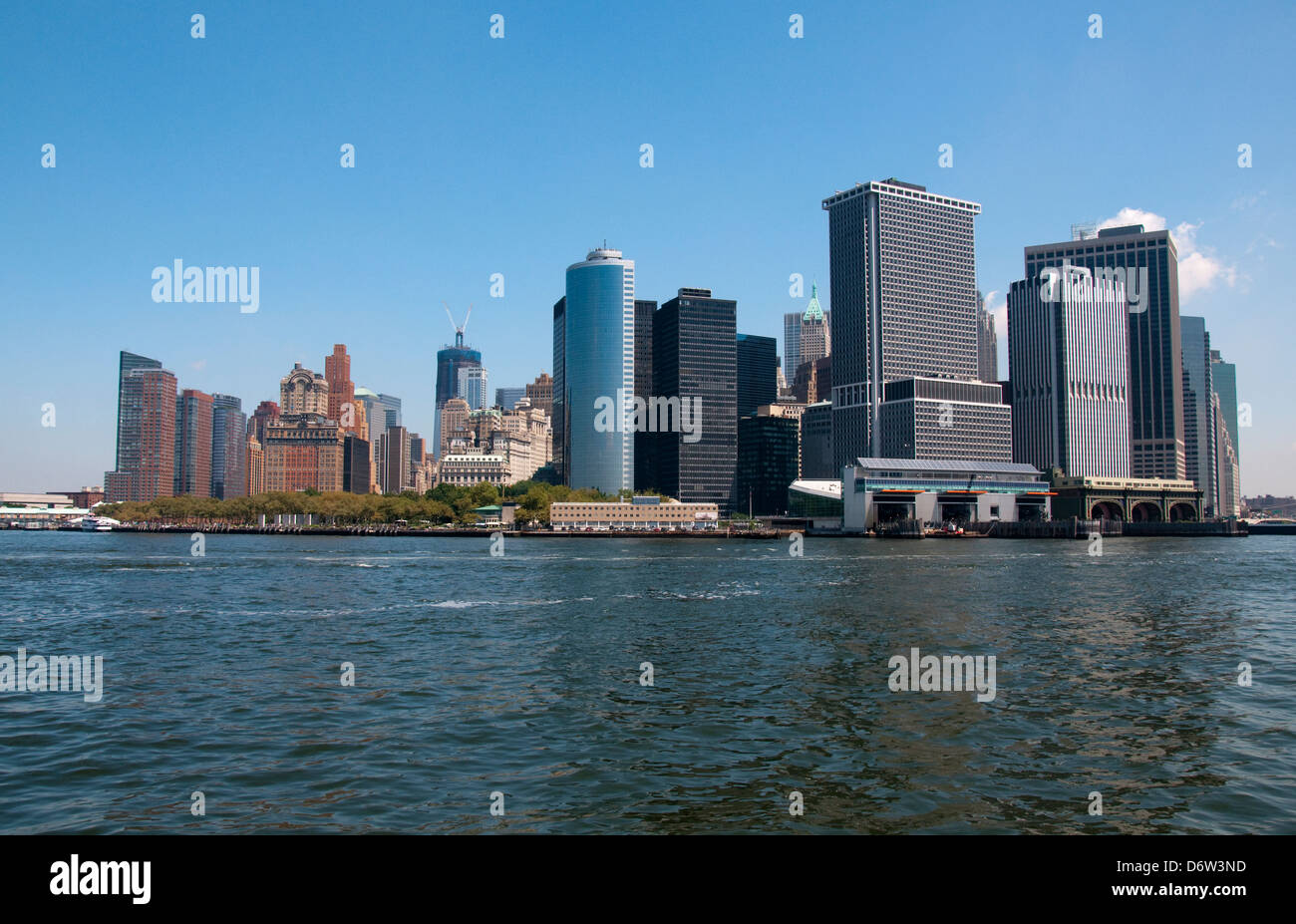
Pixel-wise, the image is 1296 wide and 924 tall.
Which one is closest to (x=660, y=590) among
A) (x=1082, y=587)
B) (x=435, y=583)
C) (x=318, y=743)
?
(x=435, y=583)

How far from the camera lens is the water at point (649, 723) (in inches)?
623

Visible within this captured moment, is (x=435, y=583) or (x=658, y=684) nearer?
(x=658, y=684)

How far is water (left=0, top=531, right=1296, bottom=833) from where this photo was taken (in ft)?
51.9

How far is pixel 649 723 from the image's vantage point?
2233 cm

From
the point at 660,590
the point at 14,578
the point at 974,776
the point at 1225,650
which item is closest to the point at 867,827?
the point at 974,776

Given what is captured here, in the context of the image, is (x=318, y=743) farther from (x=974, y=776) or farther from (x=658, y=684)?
(x=974, y=776)
